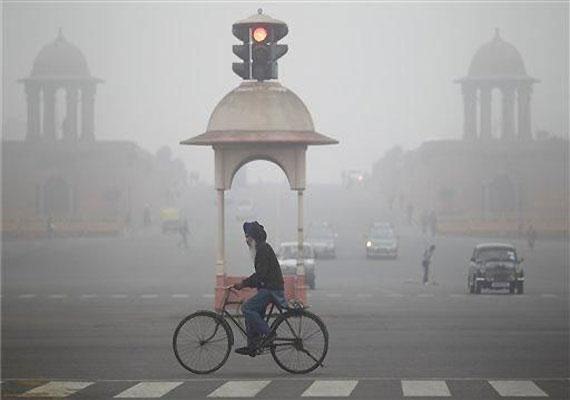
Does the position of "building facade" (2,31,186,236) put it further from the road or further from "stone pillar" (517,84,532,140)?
the road

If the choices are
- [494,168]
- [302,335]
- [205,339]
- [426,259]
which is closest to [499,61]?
[494,168]

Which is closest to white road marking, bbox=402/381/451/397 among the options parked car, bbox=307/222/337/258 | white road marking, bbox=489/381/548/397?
white road marking, bbox=489/381/548/397

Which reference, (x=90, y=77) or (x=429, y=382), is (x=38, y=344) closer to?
(x=429, y=382)

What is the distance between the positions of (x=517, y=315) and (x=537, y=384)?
1577cm

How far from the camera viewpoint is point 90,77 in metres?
153

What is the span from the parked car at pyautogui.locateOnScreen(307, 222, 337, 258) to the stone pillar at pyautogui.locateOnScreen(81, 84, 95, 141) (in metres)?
68.7

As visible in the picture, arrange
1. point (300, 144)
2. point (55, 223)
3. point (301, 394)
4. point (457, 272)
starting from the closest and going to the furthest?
point (301, 394), point (300, 144), point (457, 272), point (55, 223)

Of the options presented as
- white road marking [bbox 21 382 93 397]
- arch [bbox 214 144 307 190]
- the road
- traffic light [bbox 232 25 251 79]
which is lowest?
white road marking [bbox 21 382 93 397]

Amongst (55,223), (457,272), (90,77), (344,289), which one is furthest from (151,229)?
(344,289)

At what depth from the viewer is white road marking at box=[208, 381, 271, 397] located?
789 inches

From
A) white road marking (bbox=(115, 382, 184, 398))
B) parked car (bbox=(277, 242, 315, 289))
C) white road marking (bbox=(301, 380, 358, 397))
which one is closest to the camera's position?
white road marking (bbox=(301, 380, 358, 397))

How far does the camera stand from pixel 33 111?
490 ft

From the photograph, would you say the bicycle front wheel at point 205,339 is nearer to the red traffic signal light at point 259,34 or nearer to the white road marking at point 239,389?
the white road marking at point 239,389

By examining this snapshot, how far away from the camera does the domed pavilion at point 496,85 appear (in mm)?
152750
